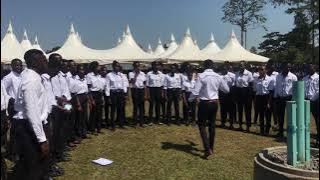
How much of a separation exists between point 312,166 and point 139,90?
8.88m

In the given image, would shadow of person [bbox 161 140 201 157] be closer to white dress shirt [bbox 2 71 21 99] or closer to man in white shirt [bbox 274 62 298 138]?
man in white shirt [bbox 274 62 298 138]

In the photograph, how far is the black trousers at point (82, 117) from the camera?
472 inches

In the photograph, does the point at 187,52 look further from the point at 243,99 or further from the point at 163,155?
the point at 163,155

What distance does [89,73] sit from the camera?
13.1m

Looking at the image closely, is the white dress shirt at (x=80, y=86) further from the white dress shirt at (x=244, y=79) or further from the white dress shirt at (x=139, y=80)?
the white dress shirt at (x=244, y=79)

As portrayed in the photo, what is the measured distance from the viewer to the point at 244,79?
14.4 metres

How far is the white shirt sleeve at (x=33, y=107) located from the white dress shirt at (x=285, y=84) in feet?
25.4

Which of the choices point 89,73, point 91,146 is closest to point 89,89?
point 89,73

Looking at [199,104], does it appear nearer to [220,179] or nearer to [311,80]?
[220,179]

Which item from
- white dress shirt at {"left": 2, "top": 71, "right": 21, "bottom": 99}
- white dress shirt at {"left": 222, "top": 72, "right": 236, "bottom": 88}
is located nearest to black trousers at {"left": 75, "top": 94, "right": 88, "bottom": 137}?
white dress shirt at {"left": 2, "top": 71, "right": 21, "bottom": 99}

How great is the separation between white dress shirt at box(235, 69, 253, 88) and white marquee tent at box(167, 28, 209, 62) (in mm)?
10565

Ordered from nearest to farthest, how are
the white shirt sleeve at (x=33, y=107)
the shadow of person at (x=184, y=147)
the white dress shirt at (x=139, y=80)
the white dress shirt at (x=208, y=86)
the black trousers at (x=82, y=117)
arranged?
the white shirt sleeve at (x=33, y=107)
the white dress shirt at (x=208, y=86)
the shadow of person at (x=184, y=147)
the black trousers at (x=82, y=117)
the white dress shirt at (x=139, y=80)

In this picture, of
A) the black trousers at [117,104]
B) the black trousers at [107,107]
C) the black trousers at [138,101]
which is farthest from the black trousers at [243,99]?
the black trousers at [107,107]

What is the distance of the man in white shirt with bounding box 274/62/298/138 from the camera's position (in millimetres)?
12040
